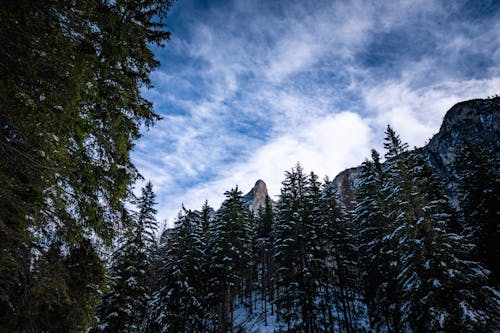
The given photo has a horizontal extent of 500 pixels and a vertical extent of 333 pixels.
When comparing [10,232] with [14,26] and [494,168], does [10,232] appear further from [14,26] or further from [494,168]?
[494,168]

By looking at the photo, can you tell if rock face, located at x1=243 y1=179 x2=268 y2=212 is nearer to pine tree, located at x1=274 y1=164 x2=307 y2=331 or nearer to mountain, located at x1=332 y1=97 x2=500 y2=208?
mountain, located at x1=332 y1=97 x2=500 y2=208

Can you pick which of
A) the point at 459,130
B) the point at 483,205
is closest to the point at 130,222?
the point at 483,205

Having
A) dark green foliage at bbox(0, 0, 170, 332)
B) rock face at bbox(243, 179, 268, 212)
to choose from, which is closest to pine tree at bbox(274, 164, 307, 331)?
dark green foliage at bbox(0, 0, 170, 332)

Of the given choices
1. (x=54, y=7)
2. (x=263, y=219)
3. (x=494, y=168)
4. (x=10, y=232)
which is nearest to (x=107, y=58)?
(x=54, y=7)

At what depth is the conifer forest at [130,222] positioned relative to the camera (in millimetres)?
4270

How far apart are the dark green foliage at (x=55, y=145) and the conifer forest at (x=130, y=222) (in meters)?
0.03

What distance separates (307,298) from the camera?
2128 cm

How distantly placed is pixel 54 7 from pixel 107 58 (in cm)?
179

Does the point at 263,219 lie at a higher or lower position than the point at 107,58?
higher

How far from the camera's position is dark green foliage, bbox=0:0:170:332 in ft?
13.1

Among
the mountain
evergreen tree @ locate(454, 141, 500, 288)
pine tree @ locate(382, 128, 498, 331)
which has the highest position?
the mountain

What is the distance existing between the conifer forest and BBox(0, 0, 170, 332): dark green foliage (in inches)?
1.1

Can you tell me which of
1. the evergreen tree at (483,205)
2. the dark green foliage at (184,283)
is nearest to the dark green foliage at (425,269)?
the evergreen tree at (483,205)

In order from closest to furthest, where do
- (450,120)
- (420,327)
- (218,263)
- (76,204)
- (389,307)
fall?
(76,204) → (420,327) → (389,307) → (218,263) → (450,120)
